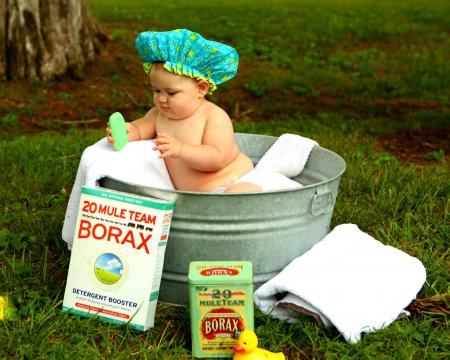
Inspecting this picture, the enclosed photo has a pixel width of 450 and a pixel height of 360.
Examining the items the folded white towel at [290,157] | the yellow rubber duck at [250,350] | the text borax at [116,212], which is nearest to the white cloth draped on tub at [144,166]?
the folded white towel at [290,157]

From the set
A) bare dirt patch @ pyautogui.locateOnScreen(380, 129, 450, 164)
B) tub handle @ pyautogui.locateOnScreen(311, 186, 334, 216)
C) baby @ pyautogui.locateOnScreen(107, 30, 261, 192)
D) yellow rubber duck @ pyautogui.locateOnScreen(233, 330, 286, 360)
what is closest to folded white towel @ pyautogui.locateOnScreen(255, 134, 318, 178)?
baby @ pyautogui.locateOnScreen(107, 30, 261, 192)

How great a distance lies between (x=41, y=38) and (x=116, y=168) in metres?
3.52

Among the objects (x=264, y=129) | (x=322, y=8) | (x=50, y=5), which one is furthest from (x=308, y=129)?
(x=322, y=8)

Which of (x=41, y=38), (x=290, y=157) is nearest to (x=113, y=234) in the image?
(x=290, y=157)

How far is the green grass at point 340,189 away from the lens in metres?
2.32

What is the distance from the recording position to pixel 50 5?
5797mm

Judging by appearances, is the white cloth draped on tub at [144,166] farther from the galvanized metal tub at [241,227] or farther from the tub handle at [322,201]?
the tub handle at [322,201]

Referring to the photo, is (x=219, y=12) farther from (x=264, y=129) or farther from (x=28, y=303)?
(x=28, y=303)

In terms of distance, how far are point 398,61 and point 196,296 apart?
622cm

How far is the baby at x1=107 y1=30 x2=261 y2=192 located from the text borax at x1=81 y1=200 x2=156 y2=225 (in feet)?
0.93

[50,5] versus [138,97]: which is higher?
[50,5]

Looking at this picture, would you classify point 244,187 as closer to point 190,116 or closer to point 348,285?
point 190,116

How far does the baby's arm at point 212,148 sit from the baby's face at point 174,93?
0.10m

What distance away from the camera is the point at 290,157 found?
313cm
